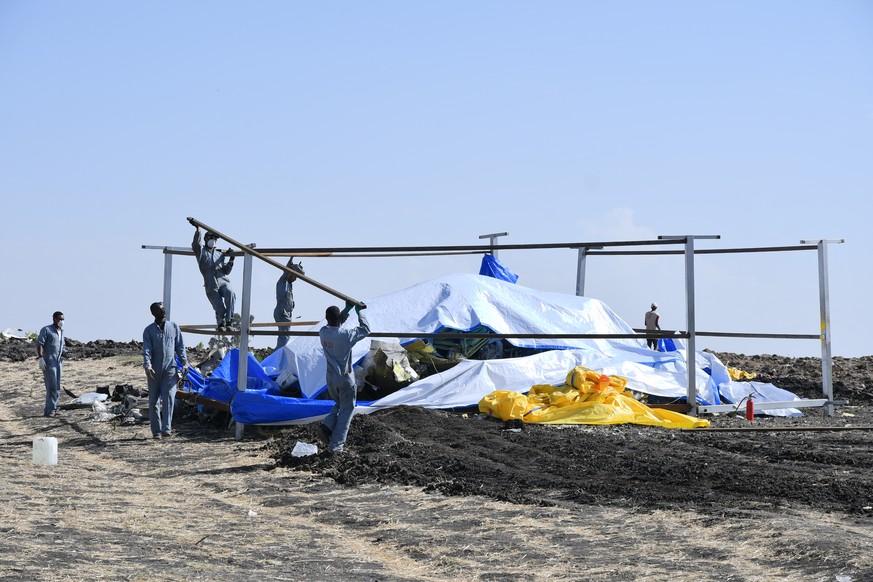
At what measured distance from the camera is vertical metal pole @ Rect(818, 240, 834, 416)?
14328mm

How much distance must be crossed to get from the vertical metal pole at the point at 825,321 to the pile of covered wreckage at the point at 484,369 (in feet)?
2.01

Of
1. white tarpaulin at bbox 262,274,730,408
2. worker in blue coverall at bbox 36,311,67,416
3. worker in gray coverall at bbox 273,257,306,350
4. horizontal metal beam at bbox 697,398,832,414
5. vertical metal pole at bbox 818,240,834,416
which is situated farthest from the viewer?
worker in gray coverall at bbox 273,257,306,350

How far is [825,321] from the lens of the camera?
1450cm

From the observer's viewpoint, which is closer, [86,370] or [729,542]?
[729,542]

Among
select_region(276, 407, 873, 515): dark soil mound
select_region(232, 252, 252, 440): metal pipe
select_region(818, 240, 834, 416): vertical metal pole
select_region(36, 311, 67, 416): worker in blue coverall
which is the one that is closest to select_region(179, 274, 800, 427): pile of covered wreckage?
select_region(232, 252, 252, 440): metal pipe

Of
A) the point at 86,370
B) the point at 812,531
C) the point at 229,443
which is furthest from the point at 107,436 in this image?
the point at 812,531

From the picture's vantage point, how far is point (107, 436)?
12.7 metres

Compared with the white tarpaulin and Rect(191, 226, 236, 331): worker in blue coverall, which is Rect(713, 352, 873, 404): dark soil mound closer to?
the white tarpaulin

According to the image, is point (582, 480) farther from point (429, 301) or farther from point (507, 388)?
point (429, 301)

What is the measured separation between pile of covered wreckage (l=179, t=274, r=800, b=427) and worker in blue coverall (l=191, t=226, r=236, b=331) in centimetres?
61

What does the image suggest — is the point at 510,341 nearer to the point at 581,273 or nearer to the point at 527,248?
the point at 527,248

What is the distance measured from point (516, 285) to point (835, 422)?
16.5 ft

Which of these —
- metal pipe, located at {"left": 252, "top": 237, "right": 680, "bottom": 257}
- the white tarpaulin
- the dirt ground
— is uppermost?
metal pipe, located at {"left": 252, "top": 237, "right": 680, "bottom": 257}

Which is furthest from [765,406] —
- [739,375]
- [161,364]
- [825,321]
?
[161,364]
